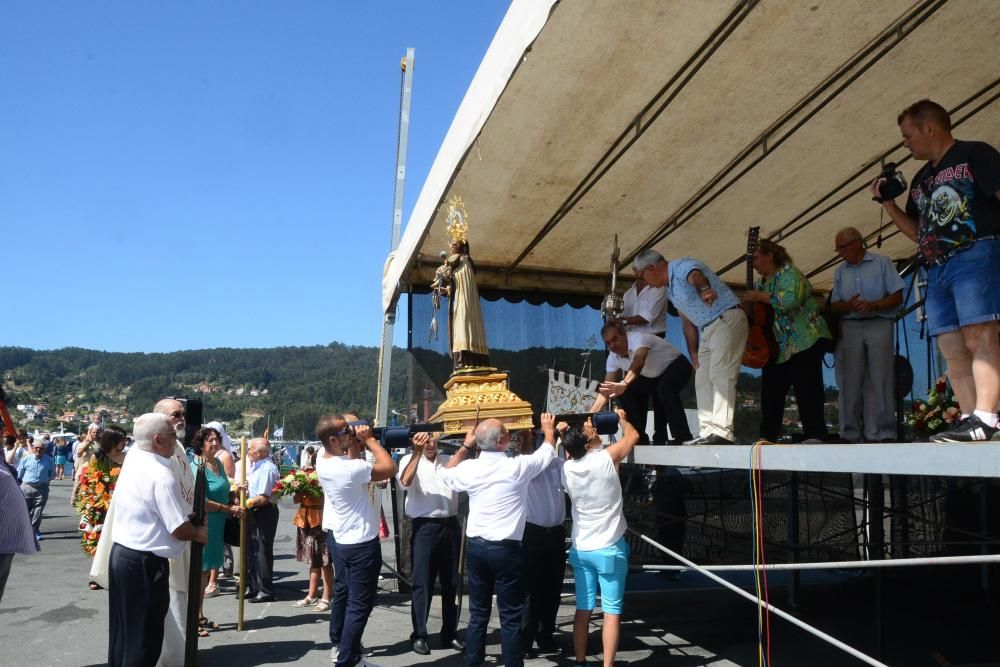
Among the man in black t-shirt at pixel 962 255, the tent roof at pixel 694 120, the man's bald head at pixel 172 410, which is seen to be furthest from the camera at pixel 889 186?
the man's bald head at pixel 172 410

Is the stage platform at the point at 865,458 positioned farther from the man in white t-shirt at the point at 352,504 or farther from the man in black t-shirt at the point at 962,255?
the man in white t-shirt at the point at 352,504

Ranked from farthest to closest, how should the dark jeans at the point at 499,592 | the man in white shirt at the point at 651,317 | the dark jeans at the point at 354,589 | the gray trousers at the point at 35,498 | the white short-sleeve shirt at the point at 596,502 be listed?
1. the gray trousers at the point at 35,498
2. the man in white shirt at the point at 651,317
3. the white short-sleeve shirt at the point at 596,502
4. the dark jeans at the point at 354,589
5. the dark jeans at the point at 499,592

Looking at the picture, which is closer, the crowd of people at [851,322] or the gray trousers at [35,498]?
the crowd of people at [851,322]

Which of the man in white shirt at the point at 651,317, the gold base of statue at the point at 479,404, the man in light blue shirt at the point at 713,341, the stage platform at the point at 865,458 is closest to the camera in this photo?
the stage platform at the point at 865,458

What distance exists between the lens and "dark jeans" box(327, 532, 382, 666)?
18.6ft

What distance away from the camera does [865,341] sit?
576cm

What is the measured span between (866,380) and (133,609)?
4.73 m

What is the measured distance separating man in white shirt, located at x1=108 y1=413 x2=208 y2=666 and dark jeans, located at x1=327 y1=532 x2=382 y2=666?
51.2 inches

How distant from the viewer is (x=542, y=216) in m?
8.78

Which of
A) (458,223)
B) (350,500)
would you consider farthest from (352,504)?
(458,223)

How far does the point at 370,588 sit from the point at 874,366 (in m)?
3.69

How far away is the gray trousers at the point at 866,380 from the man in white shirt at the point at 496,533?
79.6 inches

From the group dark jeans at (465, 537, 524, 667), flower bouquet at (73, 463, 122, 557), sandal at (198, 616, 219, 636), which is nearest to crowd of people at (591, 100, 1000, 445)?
dark jeans at (465, 537, 524, 667)

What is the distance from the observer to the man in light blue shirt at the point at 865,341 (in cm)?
558
